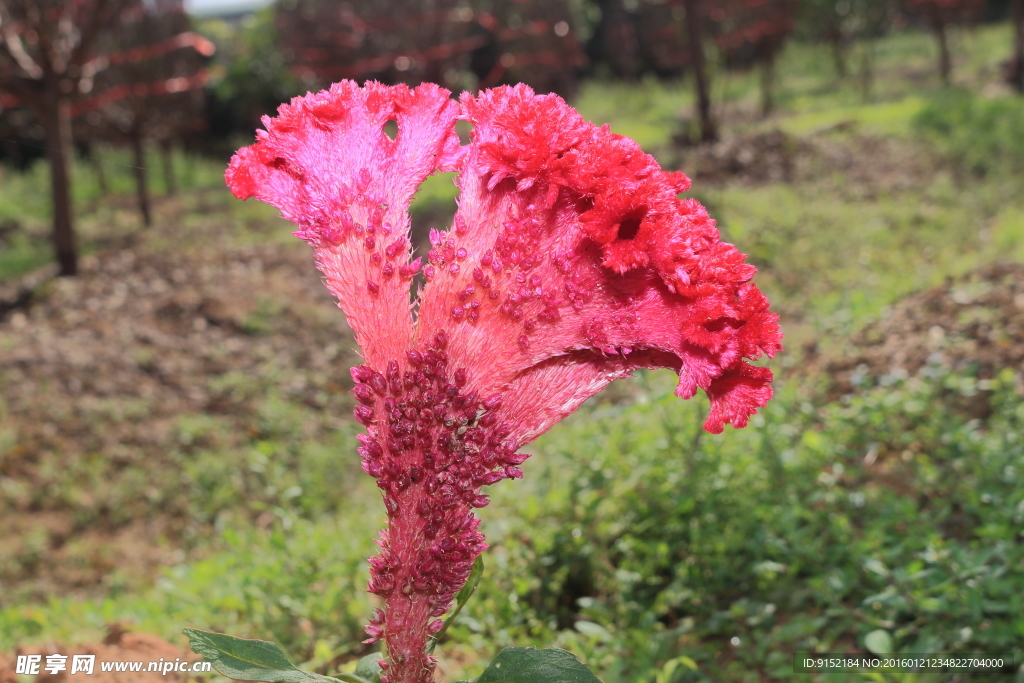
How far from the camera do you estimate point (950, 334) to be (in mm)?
3914

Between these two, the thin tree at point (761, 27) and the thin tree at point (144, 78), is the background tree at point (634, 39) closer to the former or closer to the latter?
the thin tree at point (761, 27)

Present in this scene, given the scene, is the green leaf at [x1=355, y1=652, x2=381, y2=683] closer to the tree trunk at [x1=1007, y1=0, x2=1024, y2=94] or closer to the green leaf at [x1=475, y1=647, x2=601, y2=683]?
the green leaf at [x1=475, y1=647, x2=601, y2=683]

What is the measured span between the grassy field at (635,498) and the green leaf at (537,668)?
88cm

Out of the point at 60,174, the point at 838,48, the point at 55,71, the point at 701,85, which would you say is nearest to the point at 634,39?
the point at 838,48

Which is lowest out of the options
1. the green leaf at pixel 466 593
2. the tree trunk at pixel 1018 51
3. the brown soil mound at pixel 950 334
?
the brown soil mound at pixel 950 334

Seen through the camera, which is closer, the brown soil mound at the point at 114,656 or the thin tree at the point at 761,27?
the brown soil mound at the point at 114,656

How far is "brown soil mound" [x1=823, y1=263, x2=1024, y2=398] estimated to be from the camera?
3500 millimetres

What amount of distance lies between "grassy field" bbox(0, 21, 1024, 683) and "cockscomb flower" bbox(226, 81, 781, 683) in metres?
1.06

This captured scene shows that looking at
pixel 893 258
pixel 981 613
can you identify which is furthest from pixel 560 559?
pixel 893 258

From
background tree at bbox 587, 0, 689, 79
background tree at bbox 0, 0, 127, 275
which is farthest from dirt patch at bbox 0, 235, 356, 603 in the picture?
background tree at bbox 587, 0, 689, 79

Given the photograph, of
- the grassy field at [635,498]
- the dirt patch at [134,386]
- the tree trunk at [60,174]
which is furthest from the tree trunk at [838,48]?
the tree trunk at [60,174]

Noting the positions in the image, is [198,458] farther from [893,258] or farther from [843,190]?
[843,190]

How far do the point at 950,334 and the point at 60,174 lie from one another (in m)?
7.18

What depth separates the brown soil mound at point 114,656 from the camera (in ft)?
6.04
